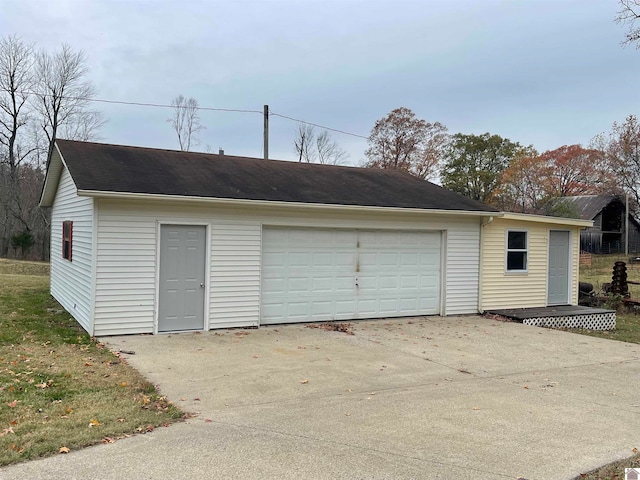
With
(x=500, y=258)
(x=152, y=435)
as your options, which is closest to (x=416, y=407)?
(x=152, y=435)

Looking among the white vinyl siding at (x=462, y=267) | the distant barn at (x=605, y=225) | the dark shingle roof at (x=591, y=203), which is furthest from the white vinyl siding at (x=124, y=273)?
the dark shingle roof at (x=591, y=203)

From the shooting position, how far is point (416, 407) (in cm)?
562

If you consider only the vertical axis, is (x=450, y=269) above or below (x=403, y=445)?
above

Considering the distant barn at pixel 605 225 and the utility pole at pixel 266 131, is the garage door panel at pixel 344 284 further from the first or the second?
the distant barn at pixel 605 225

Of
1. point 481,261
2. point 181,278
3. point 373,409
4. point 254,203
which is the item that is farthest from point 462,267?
point 373,409

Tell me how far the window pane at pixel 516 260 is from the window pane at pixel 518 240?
0.16m

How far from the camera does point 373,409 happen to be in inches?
217

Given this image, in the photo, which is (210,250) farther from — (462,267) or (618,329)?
(618,329)

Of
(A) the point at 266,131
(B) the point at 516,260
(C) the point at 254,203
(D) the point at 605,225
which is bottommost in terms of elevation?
(B) the point at 516,260

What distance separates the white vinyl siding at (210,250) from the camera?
9.12 m

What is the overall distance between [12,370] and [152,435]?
3.06 m

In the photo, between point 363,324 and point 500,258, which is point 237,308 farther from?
point 500,258

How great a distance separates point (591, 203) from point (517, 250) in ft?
121

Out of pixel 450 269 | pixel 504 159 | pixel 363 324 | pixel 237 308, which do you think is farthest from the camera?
pixel 504 159
